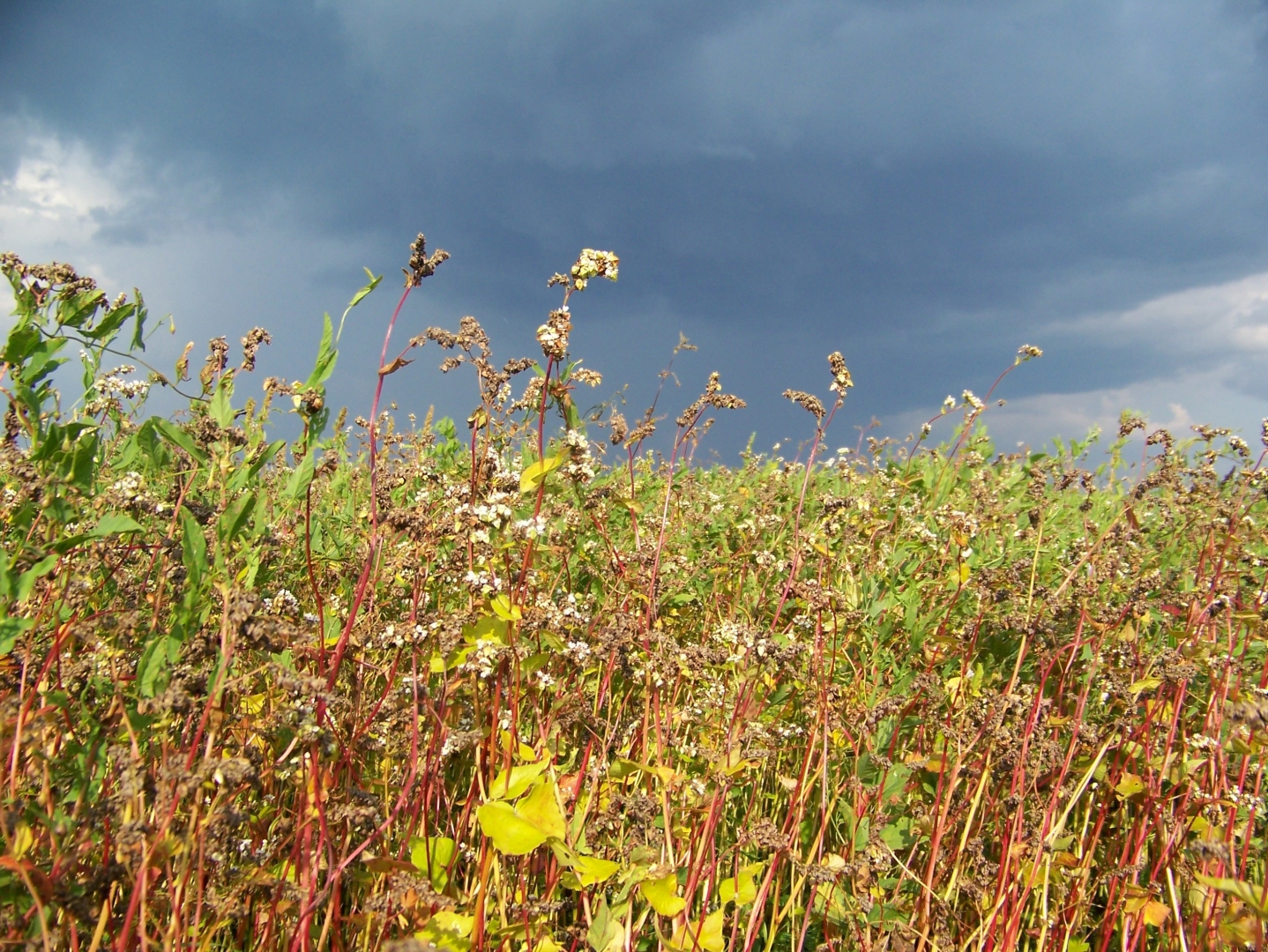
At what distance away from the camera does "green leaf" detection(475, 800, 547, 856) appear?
1.59m

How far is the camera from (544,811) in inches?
66.7

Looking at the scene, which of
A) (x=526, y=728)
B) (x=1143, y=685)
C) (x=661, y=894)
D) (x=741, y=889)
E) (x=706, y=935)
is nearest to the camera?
(x=661, y=894)

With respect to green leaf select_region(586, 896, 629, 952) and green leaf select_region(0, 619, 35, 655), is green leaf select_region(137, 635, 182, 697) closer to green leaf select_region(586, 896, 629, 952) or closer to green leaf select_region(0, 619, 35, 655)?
green leaf select_region(0, 619, 35, 655)

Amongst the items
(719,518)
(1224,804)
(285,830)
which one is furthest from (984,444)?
(285,830)

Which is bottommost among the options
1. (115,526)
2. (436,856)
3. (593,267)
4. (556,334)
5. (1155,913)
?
(1155,913)

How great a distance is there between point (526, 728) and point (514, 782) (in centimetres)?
118

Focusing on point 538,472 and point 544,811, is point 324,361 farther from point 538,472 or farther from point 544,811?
point 544,811

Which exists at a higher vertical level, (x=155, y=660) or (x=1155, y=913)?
(x=155, y=660)

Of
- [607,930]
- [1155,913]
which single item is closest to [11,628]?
[607,930]

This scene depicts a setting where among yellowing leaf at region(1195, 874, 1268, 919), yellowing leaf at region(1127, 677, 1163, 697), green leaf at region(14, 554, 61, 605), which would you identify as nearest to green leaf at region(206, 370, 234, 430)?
green leaf at region(14, 554, 61, 605)

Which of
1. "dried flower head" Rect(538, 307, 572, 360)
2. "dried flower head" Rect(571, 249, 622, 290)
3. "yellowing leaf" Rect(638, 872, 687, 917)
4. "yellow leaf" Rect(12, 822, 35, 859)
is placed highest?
"dried flower head" Rect(571, 249, 622, 290)

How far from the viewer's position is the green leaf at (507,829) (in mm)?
1589

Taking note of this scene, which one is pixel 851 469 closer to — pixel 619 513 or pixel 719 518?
pixel 719 518

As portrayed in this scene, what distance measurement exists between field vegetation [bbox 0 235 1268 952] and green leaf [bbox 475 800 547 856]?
0.4 inches
